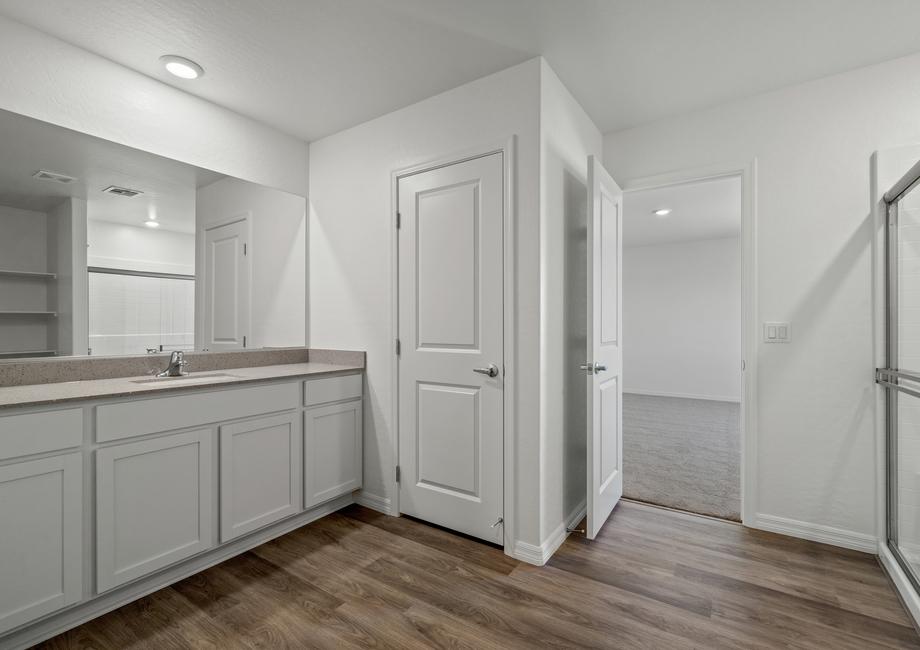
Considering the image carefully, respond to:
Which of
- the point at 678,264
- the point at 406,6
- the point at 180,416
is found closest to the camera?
the point at 406,6

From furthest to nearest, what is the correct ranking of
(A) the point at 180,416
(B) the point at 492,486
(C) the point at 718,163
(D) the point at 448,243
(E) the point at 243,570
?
(C) the point at 718,163 → (D) the point at 448,243 → (B) the point at 492,486 → (E) the point at 243,570 → (A) the point at 180,416

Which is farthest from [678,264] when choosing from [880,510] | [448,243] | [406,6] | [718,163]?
[406,6]

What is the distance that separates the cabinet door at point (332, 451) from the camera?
2525mm

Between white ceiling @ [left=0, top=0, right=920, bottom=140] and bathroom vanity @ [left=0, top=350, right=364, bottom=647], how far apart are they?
5.12 ft

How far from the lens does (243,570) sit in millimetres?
2086

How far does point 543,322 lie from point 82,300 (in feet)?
7.37

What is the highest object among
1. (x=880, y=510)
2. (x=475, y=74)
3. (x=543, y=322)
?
(x=475, y=74)

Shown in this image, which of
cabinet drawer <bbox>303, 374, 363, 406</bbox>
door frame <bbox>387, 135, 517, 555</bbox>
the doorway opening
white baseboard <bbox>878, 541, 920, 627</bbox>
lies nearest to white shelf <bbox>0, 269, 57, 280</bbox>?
cabinet drawer <bbox>303, 374, 363, 406</bbox>

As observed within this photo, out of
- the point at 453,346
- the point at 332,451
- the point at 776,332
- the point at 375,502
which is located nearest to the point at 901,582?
the point at 776,332

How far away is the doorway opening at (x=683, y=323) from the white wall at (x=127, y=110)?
3.49 metres

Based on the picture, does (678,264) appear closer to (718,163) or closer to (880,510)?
(718,163)

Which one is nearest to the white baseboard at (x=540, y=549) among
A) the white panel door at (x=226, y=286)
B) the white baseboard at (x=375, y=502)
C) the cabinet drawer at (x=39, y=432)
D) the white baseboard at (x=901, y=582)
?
the white baseboard at (x=375, y=502)

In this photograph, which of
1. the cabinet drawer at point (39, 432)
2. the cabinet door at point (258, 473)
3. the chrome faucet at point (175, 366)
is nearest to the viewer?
the cabinet drawer at point (39, 432)

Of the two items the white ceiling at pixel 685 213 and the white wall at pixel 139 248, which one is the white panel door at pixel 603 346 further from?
the white wall at pixel 139 248
